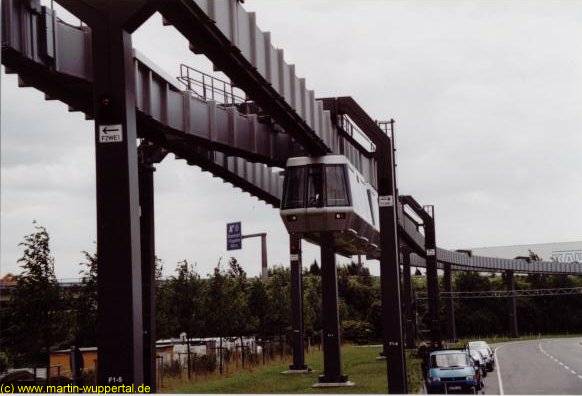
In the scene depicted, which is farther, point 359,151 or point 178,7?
point 359,151

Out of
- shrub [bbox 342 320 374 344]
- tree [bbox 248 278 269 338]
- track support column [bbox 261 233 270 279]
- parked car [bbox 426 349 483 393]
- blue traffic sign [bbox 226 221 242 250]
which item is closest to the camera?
parked car [bbox 426 349 483 393]

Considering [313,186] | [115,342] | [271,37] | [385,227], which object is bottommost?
[115,342]

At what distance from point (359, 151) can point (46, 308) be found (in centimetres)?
1589

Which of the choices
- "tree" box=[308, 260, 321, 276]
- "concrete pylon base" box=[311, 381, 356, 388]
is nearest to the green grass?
"concrete pylon base" box=[311, 381, 356, 388]

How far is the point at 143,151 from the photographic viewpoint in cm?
3011

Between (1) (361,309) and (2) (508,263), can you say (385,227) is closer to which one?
(2) (508,263)

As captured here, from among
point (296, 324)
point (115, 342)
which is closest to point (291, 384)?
point (296, 324)

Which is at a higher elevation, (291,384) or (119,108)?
(119,108)

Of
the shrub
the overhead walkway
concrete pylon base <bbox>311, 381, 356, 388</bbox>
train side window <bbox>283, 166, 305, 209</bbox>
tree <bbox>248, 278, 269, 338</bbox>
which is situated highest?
the overhead walkway

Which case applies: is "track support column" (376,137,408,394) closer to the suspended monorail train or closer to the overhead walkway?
the overhead walkway

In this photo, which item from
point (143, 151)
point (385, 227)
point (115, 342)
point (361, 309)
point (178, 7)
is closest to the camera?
point (115, 342)

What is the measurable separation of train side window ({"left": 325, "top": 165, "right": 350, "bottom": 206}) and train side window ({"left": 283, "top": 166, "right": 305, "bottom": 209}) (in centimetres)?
94

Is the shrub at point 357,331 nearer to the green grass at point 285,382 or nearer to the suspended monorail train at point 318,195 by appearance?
the green grass at point 285,382

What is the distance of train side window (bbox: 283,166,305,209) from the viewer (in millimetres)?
31766
